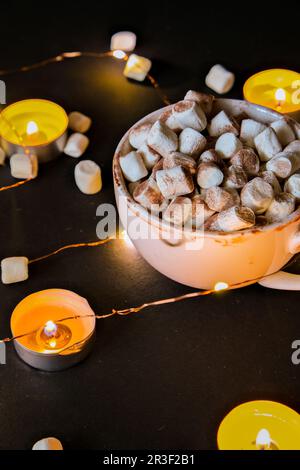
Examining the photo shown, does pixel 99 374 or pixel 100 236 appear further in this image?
pixel 100 236

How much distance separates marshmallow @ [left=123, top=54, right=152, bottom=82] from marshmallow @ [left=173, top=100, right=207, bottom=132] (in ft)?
1.10

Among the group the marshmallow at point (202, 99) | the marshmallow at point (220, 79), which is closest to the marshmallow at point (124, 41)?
the marshmallow at point (220, 79)

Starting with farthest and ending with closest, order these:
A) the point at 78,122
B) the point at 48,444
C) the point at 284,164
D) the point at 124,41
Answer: the point at 124,41 < the point at 78,122 < the point at 284,164 < the point at 48,444

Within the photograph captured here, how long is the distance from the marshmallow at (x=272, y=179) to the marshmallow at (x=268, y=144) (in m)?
0.04

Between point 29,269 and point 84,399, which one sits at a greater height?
point 29,269

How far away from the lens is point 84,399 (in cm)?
91

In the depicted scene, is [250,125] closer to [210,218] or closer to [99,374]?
[210,218]

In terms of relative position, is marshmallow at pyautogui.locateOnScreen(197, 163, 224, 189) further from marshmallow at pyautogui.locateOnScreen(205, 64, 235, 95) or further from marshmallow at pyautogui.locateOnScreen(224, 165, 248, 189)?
marshmallow at pyautogui.locateOnScreen(205, 64, 235, 95)

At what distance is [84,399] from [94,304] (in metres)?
0.15

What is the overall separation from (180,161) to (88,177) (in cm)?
22

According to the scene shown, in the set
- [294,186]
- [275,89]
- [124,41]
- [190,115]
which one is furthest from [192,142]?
[124,41]

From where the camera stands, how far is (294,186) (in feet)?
3.07

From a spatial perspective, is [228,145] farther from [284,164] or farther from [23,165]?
[23,165]
